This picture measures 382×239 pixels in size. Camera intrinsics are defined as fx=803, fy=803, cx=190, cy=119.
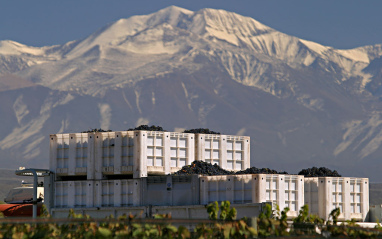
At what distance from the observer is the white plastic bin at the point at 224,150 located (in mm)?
40062

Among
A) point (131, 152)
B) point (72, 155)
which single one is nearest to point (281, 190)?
point (131, 152)

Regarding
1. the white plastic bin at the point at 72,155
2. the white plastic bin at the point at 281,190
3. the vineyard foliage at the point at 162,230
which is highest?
the white plastic bin at the point at 72,155

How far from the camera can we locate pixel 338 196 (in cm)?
3681

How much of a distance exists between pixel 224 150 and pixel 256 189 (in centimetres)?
739

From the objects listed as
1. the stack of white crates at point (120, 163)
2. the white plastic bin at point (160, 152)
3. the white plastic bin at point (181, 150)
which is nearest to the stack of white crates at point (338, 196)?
the stack of white crates at point (120, 163)

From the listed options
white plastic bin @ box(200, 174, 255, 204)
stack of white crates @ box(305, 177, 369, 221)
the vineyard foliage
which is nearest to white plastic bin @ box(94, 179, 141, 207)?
white plastic bin @ box(200, 174, 255, 204)

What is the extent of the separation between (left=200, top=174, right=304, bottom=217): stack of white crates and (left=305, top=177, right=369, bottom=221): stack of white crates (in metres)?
1.30

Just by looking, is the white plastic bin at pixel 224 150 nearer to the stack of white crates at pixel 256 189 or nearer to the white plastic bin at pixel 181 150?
the white plastic bin at pixel 181 150

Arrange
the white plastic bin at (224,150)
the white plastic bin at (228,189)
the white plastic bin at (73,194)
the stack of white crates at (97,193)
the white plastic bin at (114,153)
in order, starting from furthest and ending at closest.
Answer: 1. the white plastic bin at (224,150)
2. the white plastic bin at (73,194)
3. the white plastic bin at (114,153)
4. the stack of white crates at (97,193)
5. the white plastic bin at (228,189)

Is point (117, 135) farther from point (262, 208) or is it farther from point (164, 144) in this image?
point (262, 208)

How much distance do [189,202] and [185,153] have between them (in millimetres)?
4319

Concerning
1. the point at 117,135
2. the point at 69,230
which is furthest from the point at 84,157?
the point at 69,230

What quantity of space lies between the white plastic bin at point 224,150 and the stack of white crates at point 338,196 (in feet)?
17.5

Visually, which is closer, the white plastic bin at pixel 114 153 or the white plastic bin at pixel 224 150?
the white plastic bin at pixel 114 153
